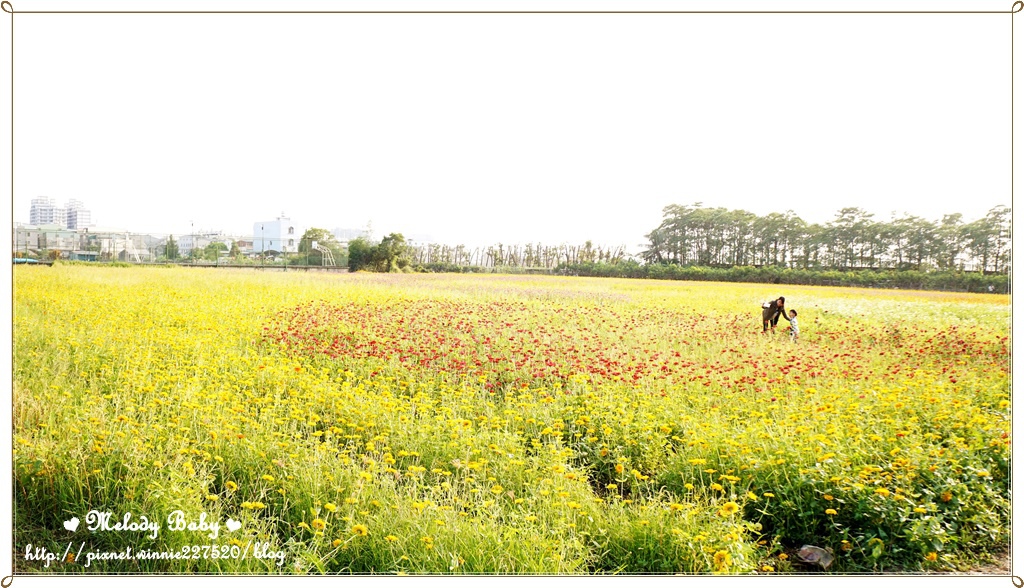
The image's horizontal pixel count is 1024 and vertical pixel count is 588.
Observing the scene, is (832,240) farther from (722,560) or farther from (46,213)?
(46,213)

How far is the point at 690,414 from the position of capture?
388 cm

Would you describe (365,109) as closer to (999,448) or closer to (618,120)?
(618,120)

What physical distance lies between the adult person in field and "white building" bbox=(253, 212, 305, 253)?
10.4ft

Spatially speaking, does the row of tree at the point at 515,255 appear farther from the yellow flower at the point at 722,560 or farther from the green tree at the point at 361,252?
the yellow flower at the point at 722,560

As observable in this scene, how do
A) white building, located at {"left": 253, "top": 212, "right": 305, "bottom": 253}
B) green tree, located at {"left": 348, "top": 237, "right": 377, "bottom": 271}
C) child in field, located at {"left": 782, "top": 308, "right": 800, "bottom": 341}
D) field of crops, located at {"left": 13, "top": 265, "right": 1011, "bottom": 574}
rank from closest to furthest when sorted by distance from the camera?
field of crops, located at {"left": 13, "top": 265, "right": 1011, "bottom": 574} → child in field, located at {"left": 782, "top": 308, "right": 800, "bottom": 341} → white building, located at {"left": 253, "top": 212, "right": 305, "bottom": 253} → green tree, located at {"left": 348, "top": 237, "right": 377, "bottom": 271}

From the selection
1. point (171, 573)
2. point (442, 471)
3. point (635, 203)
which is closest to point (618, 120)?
point (635, 203)

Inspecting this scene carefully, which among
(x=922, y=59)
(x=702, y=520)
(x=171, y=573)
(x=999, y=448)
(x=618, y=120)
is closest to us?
(x=702, y=520)

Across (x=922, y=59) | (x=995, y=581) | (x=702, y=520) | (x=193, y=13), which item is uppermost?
(x=193, y=13)

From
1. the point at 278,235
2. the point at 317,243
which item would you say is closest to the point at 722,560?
the point at 317,243

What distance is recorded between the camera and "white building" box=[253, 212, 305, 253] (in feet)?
14.9

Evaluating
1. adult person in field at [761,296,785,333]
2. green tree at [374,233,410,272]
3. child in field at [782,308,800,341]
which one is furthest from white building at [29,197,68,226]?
child in field at [782,308,800,341]

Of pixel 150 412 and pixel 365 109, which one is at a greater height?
pixel 365 109

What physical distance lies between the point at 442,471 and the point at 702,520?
50.1 inches

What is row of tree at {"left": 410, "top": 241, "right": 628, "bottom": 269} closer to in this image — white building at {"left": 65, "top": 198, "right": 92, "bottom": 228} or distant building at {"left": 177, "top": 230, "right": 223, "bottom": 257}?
distant building at {"left": 177, "top": 230, "right": 223, "bottom": 257}
